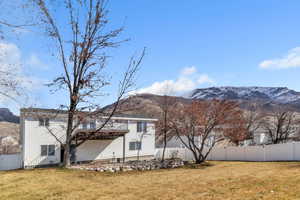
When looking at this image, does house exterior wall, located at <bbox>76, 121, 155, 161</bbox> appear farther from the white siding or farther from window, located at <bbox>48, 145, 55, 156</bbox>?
window, located at <bbox>48, 145, 55, 156</bbox>

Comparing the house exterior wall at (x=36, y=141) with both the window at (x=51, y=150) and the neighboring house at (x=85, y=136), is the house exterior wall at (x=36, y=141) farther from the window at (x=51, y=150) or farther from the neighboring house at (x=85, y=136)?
the window at (x=51, y=150)

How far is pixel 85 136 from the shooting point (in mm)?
19422

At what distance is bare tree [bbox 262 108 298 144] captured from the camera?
95.9 feet

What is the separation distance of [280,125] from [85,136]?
24.2 metres

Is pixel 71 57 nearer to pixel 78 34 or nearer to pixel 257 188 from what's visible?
pixel 78 34

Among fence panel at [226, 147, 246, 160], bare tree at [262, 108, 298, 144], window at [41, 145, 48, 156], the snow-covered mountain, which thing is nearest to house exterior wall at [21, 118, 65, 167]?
window at [41, 145, 48, 156]

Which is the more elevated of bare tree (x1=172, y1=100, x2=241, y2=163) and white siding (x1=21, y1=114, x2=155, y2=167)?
bare tree (x1=172, y1=100, x2=241, y2=163)

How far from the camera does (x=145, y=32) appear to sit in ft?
50.6

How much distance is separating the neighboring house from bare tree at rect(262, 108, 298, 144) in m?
16.4

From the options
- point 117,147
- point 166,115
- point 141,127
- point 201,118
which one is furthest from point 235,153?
point 117,147

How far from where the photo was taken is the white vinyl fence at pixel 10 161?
58.8ft

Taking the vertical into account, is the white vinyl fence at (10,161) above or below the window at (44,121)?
below

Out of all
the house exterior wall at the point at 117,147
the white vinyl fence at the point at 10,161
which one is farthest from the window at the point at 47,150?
the house exterior wall at the point at 117,147

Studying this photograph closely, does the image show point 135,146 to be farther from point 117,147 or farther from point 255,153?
point 255,153
